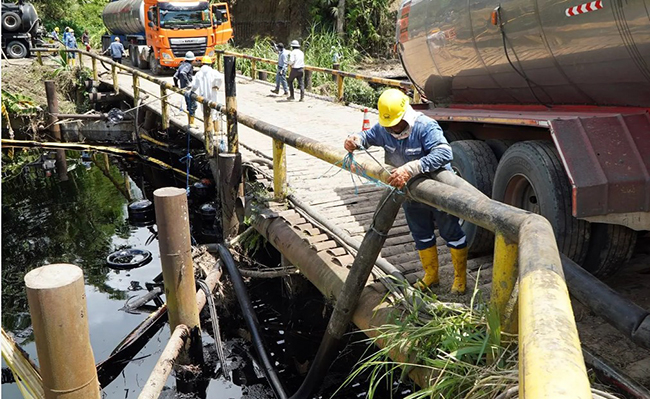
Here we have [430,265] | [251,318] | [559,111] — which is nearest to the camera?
[430,265]

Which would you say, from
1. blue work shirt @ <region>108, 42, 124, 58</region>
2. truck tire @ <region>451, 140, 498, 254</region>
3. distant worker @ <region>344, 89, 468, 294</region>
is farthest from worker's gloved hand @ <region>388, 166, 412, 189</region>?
blue work shirt @ <region>108, 42, 124, 58</region>

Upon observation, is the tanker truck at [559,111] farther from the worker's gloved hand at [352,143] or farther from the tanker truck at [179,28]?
the tanker truck at [179,28]

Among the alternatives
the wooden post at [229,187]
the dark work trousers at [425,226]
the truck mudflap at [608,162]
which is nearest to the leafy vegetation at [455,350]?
the dark work trousers at [425,226]

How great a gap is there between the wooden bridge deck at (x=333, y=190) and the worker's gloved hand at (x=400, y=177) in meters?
1.20

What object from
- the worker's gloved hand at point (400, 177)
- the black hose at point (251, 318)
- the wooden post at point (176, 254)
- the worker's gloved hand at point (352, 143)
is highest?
the worker's gloved hand at point (352, 143)

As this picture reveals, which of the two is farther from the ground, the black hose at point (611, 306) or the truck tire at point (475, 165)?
the truck tire at point (475, 165)

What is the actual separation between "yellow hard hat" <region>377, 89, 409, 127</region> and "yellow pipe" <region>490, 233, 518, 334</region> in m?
1.60

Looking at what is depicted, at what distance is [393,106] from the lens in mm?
4207

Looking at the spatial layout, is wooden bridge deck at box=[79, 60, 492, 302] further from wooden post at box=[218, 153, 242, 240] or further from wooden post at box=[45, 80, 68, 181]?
wooden post at box=[45, 80, 68, 181]

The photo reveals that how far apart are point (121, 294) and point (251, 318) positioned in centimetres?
311

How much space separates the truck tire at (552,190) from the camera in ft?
14.9

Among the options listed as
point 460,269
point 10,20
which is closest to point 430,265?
point 460,269

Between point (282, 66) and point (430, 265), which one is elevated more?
point (282, 66)

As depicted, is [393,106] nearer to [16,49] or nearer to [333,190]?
[333,190]
